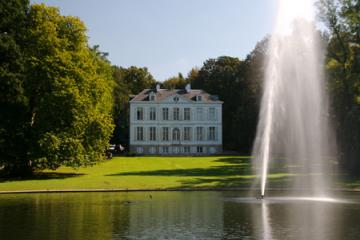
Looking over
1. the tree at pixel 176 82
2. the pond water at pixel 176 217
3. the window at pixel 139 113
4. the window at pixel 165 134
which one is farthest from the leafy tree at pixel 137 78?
the pond water at pixel 176 217

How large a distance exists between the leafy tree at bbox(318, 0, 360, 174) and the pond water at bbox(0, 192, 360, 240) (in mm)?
18119

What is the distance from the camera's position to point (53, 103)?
4803 centimetres

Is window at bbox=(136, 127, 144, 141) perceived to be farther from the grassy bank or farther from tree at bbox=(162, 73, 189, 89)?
the grassy bank

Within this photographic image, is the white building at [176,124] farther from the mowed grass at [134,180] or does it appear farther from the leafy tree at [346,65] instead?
the leafy tree at [346,65]

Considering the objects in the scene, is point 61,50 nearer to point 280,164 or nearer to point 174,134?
point 280,164

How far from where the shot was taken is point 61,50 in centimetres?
5044

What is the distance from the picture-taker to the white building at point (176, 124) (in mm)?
96250

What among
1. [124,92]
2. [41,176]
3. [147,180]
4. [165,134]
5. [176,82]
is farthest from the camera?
[176,82]

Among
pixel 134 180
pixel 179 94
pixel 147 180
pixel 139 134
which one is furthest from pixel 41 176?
pixel 179 94

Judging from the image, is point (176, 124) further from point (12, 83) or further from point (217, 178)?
point (12, 83)

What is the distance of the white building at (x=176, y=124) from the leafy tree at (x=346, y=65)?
44.6 m

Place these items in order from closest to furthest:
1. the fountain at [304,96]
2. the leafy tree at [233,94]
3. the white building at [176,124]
A: the fountain at [304,96], the leafy tree at [233,94], the white building at [176,124]

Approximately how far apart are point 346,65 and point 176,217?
34204 millimetres

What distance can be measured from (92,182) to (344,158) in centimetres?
2588
